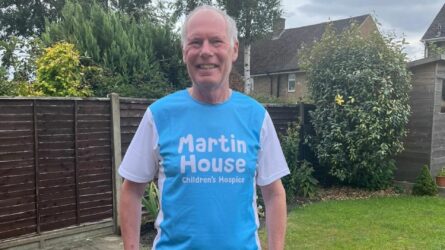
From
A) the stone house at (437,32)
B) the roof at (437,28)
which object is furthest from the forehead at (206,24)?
the roof at (437,28)

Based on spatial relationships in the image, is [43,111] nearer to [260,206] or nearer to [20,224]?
[20,224]

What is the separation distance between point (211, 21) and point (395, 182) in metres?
8.60

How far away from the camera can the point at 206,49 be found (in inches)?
63.2

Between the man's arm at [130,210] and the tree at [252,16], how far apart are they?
15029 millimetres

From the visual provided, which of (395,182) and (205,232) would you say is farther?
(395,182)

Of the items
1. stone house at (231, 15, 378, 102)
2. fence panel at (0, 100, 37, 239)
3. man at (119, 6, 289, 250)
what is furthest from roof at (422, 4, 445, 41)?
man at (119, 6, 289, 250)

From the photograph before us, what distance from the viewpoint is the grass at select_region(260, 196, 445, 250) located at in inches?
209

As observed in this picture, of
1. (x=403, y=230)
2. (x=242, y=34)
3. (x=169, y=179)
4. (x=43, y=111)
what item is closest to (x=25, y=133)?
(x=43, y=111)

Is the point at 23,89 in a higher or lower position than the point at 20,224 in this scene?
higher

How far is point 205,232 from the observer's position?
1.55m

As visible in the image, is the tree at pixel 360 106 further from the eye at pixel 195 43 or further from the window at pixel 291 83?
the window at pixel 291 83

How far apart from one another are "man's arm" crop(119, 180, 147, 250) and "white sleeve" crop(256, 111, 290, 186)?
47cm

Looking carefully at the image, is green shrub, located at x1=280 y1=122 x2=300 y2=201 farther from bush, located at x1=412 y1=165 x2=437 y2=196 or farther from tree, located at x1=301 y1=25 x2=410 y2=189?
bush, located at x1=412 y1=165 x2=437 y2=196

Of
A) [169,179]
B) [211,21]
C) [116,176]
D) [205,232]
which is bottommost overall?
[116,176]
